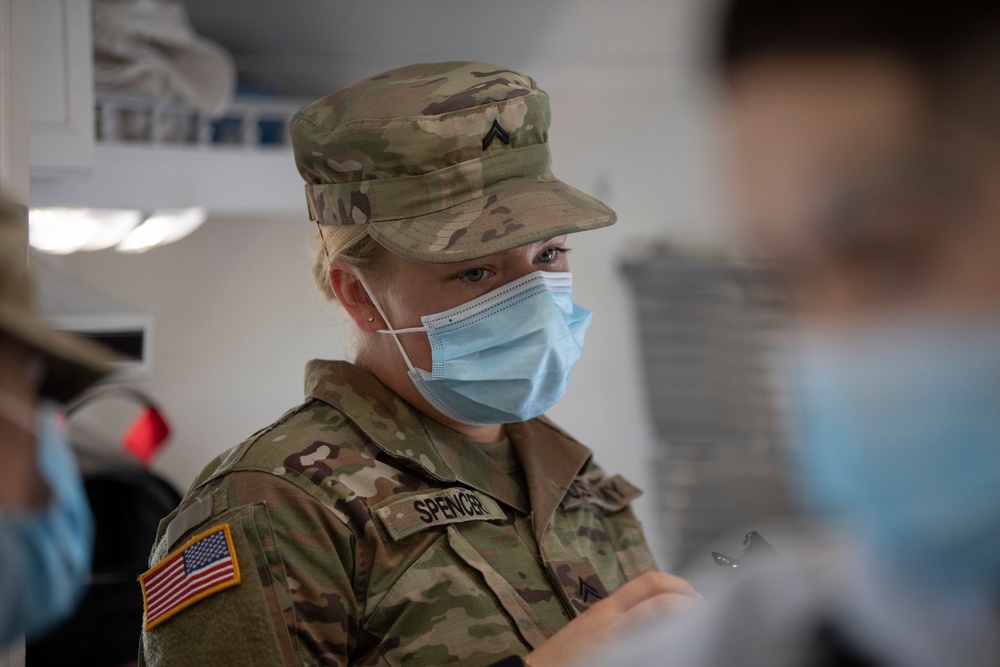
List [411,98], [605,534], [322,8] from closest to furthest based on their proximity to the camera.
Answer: [411,98]
[605,534]
[322,8]

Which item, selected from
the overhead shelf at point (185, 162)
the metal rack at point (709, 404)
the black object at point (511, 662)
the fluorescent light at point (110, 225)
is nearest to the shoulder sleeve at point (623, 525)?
the black object at point (511, 662)

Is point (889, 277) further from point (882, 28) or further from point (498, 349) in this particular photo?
point (498, 349)

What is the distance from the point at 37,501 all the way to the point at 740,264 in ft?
7.72

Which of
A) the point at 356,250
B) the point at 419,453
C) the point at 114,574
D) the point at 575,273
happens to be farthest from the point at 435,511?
the point at 575,273

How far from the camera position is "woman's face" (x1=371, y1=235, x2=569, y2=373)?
117 centimetres

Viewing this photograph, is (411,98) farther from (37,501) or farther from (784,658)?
(784,658)

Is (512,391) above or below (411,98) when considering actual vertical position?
below

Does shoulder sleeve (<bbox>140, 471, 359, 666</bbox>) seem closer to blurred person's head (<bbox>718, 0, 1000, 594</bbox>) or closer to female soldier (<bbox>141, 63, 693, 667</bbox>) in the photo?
female soldier (<bbox>141, 63, 693, 667</bbox>)

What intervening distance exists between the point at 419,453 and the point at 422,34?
5.92 ft

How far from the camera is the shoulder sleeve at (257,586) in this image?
0.99 m

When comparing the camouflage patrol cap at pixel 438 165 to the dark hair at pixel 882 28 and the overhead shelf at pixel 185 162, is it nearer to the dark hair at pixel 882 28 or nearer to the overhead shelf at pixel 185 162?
the dark hair at pixel 882 28

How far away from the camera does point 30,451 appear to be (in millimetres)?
682

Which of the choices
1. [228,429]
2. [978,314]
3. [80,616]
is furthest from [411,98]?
[228,429]

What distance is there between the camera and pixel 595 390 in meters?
3.03
